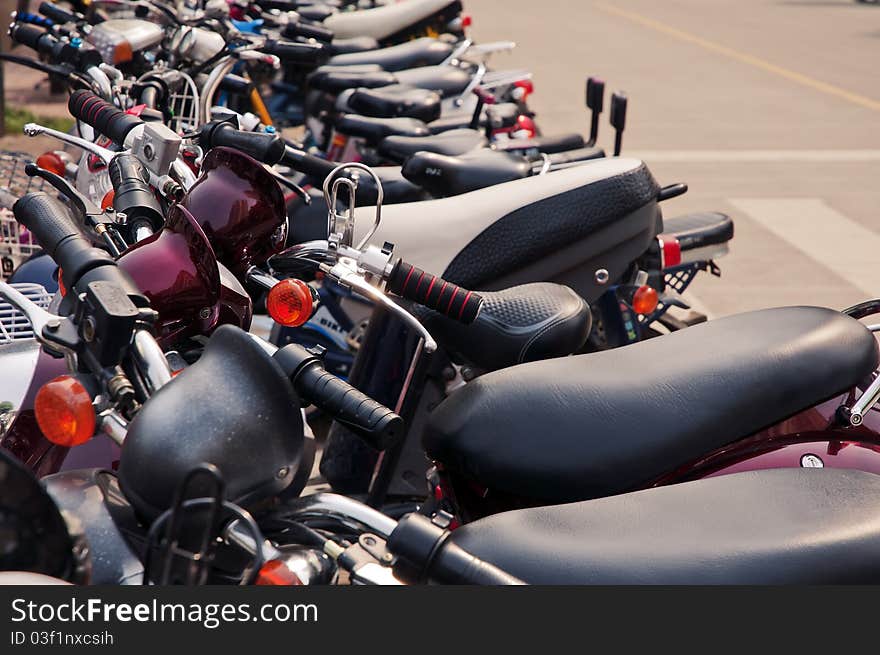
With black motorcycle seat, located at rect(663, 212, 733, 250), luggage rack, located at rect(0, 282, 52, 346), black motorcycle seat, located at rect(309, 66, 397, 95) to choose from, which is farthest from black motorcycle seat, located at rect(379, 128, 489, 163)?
luggage rack, located at rect(0, 282, 52, 346)

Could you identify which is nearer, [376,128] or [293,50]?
[293,50]

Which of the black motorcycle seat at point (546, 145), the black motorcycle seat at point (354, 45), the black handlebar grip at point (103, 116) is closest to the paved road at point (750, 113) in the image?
the black motorcycle seat at point (546, 145)

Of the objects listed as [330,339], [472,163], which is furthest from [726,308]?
[330,339]

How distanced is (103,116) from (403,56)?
533cm

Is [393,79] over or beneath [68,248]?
beneath

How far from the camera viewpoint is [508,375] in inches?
89.1

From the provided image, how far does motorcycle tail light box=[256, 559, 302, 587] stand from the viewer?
1.49 meters

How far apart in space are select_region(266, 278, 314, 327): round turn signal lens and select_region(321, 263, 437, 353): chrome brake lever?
0.06 meters

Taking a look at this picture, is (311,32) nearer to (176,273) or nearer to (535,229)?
(535,229)

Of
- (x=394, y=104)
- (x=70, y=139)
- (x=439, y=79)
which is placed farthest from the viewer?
(x=439, y=79)

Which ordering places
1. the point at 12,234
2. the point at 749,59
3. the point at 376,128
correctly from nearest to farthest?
the point at 12,234 < the point at 376,128 < the point at 749,59

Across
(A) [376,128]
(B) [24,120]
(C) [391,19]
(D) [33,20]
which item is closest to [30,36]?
(D) [33,20]

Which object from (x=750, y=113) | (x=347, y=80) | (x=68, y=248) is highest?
(x=68, y=248)

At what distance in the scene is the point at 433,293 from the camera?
6.88ft
